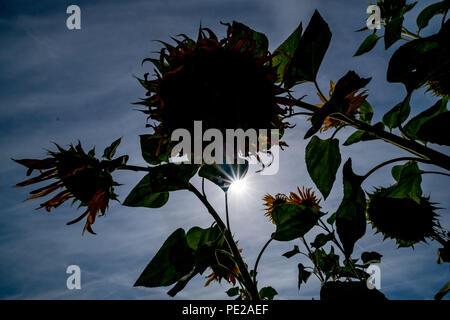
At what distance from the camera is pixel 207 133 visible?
94 cm

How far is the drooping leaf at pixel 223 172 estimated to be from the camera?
102 centimetres

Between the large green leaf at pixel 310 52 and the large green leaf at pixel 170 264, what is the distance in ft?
2.54

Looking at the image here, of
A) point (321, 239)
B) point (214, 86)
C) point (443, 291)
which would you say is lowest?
point (443, 291)

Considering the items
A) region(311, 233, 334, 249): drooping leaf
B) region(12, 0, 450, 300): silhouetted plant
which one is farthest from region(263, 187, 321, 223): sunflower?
region(12, 0, 450, 300): silhouetted plant

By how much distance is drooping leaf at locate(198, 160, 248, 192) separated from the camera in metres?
1.02

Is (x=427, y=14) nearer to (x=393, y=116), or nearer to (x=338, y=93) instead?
(x=393, y=116)

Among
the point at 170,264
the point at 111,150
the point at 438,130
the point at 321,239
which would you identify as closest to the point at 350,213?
the point at 438,130

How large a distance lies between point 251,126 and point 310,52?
301 mm

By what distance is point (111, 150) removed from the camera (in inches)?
49.8

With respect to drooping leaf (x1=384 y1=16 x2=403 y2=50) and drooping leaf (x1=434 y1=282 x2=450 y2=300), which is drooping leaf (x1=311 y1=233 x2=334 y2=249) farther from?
drooping leaf (x1=384 y1=16 x2=403 y2=50)

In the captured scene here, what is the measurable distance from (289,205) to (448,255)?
149 centimetres

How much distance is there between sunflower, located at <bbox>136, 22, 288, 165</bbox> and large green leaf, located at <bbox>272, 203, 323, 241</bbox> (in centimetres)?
34
